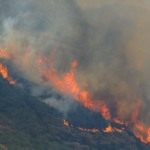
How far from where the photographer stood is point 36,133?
18962 centimetres

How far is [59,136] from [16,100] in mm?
26480

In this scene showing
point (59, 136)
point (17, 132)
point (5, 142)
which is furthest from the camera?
point (59, 136)

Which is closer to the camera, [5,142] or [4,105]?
[5,142]

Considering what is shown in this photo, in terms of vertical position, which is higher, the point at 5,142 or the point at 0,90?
the point at 0,90

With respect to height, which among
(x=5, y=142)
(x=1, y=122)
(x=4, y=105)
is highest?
(x=4, y=105)

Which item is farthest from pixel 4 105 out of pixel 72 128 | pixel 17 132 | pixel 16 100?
pixel 72 128

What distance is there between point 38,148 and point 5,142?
15.5 m

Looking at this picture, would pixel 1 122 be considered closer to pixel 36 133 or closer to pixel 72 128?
pixel 36 133

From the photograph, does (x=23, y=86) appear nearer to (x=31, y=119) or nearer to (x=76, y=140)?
(x=31, y=119)

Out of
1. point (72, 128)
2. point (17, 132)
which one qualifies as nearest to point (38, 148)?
point (17, 132)

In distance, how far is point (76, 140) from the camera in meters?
194

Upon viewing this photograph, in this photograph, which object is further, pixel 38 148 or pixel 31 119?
pixel 31 119

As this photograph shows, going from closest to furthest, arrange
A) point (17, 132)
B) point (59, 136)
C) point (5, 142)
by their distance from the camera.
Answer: point (5, 142) < point (17, 132) < point (59, 136)

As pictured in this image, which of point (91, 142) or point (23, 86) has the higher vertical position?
point (23, 86)
